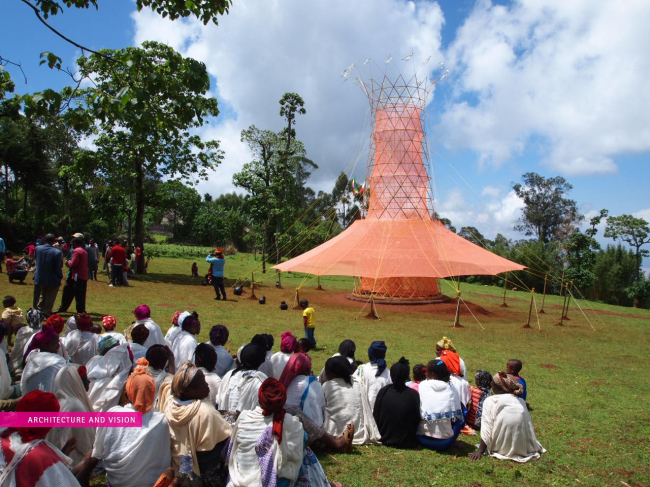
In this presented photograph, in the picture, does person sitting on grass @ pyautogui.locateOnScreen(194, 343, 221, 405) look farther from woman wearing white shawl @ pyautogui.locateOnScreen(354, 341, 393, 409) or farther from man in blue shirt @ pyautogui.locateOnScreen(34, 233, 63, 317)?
man in blue shirt @ pyautogui.locateOnScreen(34, 233, 63, 317)

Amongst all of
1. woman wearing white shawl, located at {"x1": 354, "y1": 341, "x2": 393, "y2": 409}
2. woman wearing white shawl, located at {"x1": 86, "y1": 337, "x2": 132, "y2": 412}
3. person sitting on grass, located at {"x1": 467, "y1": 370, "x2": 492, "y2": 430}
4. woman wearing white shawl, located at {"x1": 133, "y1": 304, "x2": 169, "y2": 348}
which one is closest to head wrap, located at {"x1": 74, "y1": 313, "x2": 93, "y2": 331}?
woman wearing white shawl, located at {"x1": 133, "y1": 304, "x2": 169, "y2": 348}

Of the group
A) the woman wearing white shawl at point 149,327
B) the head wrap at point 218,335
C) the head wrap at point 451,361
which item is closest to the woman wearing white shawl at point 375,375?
the head wrap at point 451,361

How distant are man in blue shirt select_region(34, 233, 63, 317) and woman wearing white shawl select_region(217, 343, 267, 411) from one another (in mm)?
5522

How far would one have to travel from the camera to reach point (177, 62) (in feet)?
15.7

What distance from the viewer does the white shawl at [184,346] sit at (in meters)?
5.41

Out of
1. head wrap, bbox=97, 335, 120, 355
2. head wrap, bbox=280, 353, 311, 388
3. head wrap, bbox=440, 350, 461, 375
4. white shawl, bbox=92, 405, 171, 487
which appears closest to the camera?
white shawl, bbox=92, 405, 171, 487

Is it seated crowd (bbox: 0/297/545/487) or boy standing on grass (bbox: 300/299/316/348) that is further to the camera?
boy standing on grass (bbox: 300/299/316/348)

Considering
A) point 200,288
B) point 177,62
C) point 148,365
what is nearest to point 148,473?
point 148,365

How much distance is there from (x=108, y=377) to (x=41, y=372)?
1.72 feet

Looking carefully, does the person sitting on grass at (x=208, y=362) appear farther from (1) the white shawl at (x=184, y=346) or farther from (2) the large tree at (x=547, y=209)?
(2) the large tree at (x=547, y=209)

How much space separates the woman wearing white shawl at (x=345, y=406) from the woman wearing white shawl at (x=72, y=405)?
212 centimetres

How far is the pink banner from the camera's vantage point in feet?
7.70

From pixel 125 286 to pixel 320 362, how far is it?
10010mm

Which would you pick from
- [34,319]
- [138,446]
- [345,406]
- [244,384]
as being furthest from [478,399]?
[34,319]
